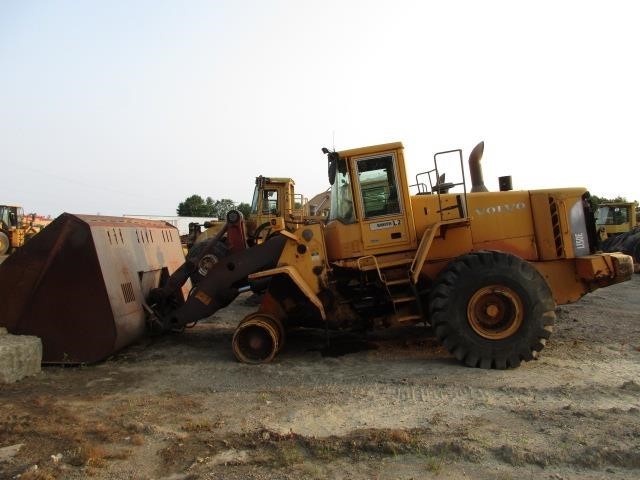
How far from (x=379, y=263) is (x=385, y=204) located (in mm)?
759

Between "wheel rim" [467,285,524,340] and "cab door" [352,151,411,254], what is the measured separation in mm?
1148

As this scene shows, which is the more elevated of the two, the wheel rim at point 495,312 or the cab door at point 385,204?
the cab door at point 385,204

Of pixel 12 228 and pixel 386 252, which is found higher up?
pixel 12 228

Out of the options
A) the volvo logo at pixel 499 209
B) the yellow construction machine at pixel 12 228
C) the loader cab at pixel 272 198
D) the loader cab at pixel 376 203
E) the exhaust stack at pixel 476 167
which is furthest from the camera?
the yellow construction machine at pixel 12 228

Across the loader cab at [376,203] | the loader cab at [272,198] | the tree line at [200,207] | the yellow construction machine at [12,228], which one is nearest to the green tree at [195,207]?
A: the tree line at [200,207]

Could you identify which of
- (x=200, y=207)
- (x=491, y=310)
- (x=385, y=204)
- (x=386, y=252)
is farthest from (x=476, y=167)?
(x=200, y=207)

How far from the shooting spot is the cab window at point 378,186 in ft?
22.6

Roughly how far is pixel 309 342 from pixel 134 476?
174 inches

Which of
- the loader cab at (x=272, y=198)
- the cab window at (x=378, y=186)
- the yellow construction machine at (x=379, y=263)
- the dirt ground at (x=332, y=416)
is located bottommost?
the dirt ground at (x=332, y=416)

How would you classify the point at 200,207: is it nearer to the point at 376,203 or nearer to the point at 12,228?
the point at 12,228

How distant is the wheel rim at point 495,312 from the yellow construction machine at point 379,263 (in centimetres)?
1

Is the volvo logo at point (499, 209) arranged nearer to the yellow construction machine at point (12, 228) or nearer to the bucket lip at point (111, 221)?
the bucket lip at point (111, 221)

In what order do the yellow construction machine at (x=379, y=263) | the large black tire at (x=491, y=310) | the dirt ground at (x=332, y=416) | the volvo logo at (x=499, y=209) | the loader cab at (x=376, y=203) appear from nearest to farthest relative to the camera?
the dirt ground at (x=332, y=416) < the large black tire at (x=491, y=310) < the yellow construction machine at (x=379, y=263) < the loader cab at (x=376, y=203) < the volvo logo at (x=499, y=209)

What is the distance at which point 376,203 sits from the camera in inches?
274
